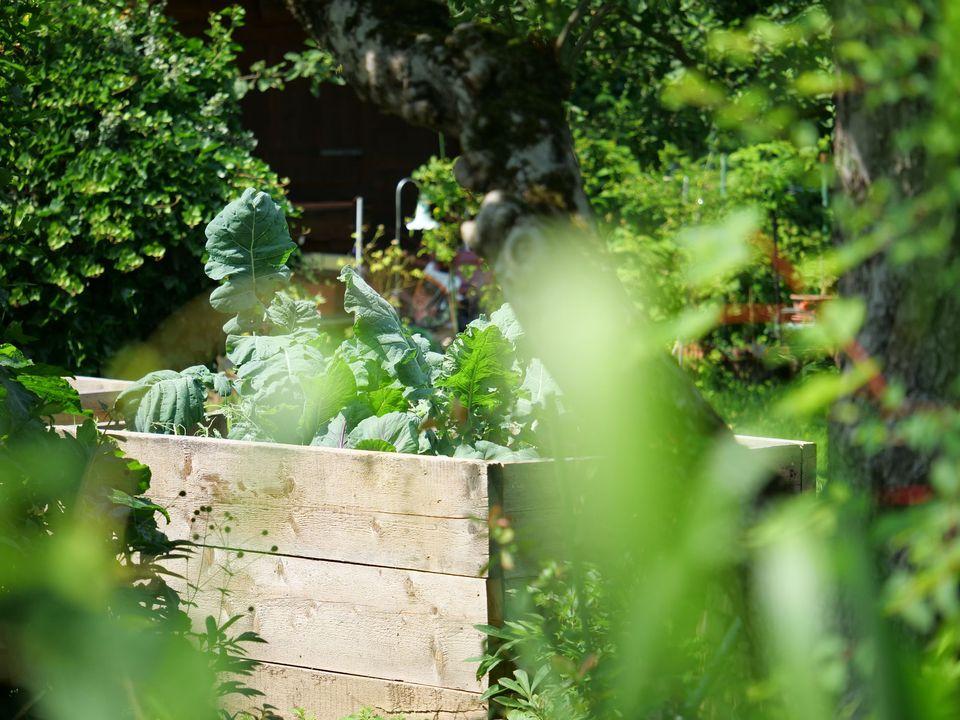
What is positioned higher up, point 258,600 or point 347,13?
point 347,13

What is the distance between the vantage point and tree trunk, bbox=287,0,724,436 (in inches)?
58.2

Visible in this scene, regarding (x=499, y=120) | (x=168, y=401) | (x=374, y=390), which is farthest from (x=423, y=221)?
(x=499, y=120)

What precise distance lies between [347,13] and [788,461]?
191cm

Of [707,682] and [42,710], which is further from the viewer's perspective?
[42,710]

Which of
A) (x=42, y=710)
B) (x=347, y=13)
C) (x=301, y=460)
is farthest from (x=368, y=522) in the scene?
(x=347, y=13)

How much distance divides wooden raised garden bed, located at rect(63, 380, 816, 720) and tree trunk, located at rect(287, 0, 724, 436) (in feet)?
4.03

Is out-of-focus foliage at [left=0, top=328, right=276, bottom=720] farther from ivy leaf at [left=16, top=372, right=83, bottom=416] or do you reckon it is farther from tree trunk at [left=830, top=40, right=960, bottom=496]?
tree trunk at [left=830, top=40, right=960, bottom=496]

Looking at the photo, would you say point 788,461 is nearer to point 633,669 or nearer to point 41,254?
point 633,669

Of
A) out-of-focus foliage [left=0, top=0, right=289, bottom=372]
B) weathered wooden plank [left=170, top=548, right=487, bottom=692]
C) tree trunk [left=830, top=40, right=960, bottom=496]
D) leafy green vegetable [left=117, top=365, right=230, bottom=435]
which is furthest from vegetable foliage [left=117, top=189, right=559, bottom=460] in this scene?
out-of-focus foliage [left=0, top=0, right=289, bottom=372]

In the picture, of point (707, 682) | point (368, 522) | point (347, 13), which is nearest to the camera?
point (707, 682)

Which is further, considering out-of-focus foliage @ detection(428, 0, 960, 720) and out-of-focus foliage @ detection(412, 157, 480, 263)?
out-of-focus foliage @ detection(412, 157, 480, 263)

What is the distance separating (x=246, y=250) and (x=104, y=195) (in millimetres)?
1885

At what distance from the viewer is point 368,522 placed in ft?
9.48

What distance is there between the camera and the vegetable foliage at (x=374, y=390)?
3.24 m
